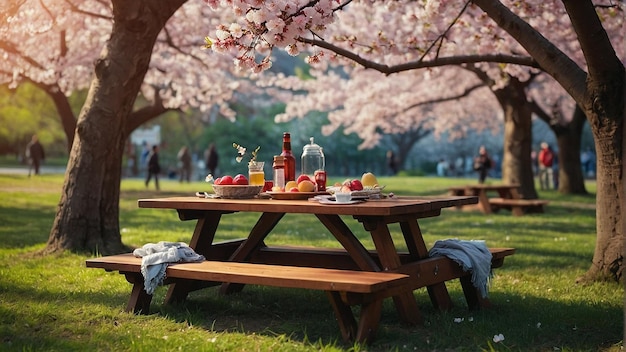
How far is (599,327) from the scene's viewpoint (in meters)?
6.34

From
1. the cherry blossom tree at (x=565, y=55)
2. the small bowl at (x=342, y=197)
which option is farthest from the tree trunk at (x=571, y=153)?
the small bowl at (x=342, y=197)

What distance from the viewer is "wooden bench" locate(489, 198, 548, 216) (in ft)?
58.2

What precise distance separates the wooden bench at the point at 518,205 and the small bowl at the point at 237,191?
11683mm

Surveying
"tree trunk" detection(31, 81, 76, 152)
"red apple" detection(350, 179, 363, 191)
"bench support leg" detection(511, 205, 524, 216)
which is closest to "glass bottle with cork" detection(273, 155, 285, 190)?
"red apple" detection(350, 179, 363, 191)

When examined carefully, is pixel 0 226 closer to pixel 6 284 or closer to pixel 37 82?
pixel 6 284

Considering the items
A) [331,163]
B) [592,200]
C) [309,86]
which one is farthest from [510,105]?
[331,163]

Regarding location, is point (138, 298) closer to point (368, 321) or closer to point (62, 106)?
point (368, 321)

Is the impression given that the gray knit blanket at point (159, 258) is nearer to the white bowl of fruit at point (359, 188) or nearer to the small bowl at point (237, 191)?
the small bowl at point (237, 191)

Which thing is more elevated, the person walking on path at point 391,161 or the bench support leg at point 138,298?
the person walking on path at point 391,161

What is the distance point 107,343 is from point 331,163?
5227cm

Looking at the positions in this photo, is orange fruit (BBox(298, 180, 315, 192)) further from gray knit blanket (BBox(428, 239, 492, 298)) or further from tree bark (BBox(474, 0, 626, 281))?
tree bark (BBox(474, 0, 626, 281))

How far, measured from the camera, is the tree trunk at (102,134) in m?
10.0

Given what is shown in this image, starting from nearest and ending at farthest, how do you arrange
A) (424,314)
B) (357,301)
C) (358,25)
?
(357,301), (424,314), (358,25)

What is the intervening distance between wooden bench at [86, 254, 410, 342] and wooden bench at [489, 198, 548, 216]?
39.8ft
